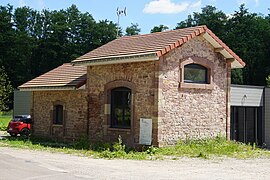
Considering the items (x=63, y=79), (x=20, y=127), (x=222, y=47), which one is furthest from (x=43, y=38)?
(x=222, y=47)

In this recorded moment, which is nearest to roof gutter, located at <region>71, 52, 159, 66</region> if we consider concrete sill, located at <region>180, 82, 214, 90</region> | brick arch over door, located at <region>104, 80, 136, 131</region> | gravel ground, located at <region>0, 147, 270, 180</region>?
brick arch over door, located at <region>104, 80, 136, 131</region>

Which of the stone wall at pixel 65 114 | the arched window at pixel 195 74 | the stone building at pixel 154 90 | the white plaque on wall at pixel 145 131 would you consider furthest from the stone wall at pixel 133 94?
the arched window at pixel 195 74

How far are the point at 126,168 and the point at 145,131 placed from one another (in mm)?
5352

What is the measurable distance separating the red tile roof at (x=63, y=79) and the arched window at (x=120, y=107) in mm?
2732

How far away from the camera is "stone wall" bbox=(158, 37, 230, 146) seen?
61.8 ft

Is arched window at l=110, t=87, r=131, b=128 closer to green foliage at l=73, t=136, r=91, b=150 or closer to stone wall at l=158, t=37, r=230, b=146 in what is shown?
green foliage at l=73, t=136, r=91, b=150

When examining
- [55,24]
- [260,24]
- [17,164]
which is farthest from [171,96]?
[55,24]

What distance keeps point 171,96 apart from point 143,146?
8.18 ft

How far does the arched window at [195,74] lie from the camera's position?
20.1m

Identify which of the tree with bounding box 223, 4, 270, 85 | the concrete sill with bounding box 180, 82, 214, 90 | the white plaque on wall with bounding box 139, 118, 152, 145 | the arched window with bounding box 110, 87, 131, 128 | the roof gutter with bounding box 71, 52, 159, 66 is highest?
the tree with bounding box 223, 4, 270, 85

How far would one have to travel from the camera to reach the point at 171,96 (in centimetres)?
1912

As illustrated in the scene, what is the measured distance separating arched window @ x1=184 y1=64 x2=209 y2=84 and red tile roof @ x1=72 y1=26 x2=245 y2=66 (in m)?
1.39

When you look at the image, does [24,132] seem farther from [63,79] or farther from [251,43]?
[251,43]

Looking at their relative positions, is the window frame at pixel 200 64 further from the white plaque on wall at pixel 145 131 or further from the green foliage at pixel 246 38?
the green foliage at pixel 246 38
